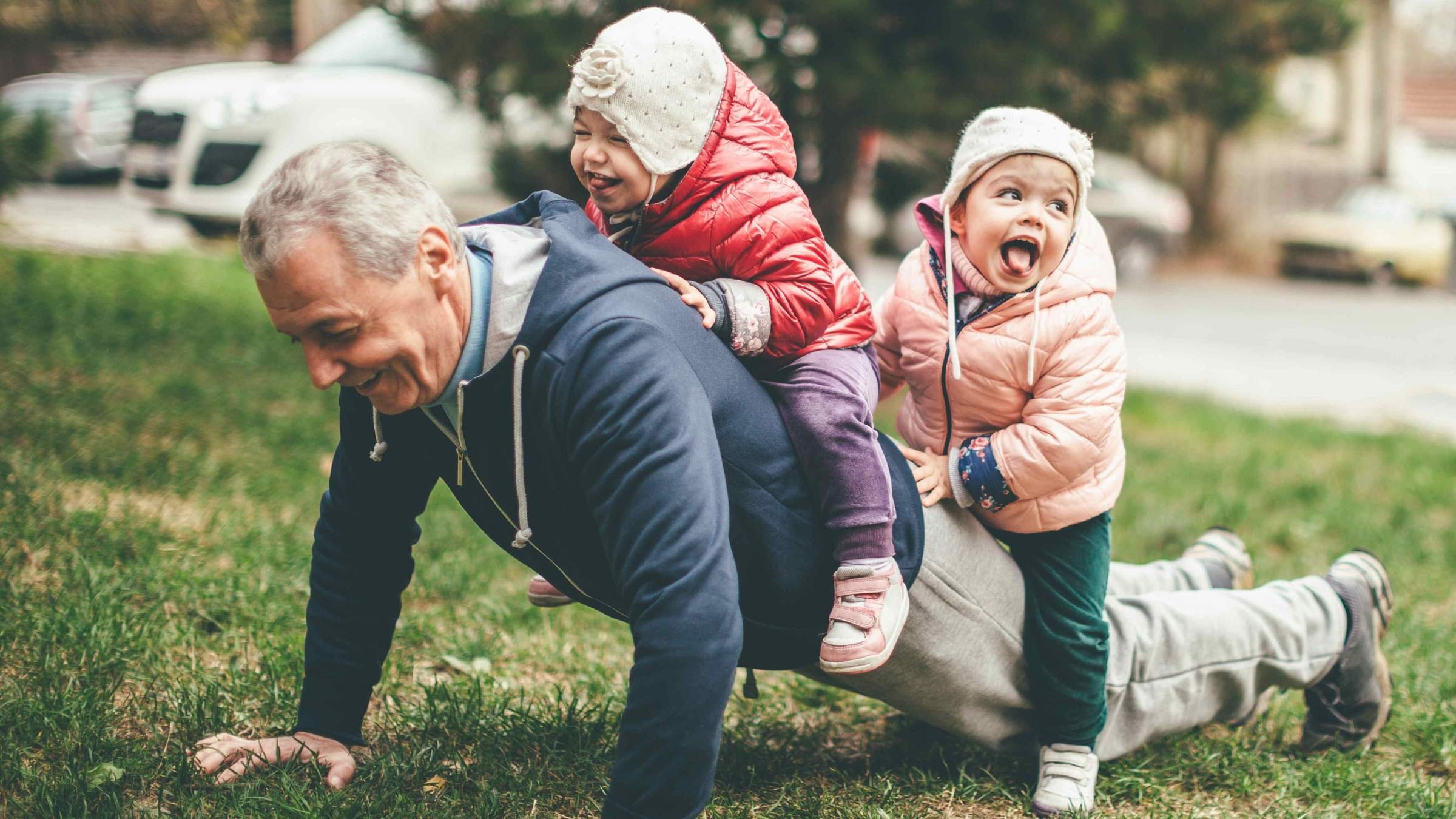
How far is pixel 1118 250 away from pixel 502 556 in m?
15.5

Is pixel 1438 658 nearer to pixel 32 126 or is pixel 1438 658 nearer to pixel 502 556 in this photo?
pixel 502 556

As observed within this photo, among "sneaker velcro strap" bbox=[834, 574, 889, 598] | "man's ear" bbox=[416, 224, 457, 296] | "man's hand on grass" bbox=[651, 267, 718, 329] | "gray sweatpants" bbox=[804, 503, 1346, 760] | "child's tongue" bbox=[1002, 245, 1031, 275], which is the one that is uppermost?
"man's ear" bbox=[416, 224, 457, 296]

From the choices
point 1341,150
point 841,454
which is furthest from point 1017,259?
point 1341,150

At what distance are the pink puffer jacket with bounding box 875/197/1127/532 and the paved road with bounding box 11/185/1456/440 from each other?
230 inches

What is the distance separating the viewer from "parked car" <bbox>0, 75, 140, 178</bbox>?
14992 mm

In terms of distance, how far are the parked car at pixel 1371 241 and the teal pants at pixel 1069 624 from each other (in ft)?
62.5

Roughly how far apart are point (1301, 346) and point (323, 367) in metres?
11.8

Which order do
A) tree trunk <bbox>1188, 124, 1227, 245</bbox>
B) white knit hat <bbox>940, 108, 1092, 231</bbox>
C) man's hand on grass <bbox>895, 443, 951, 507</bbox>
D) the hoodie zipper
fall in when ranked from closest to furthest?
1. the hoodie zipper
2. white knit hat <bbox>940, 108, 1092, 231</bbox>
3. man's hand on grass <bbox>895, 443, 951, 507</bbox>
4. tree trunk <bbox>1188, 124, 1227, 245</bbox>

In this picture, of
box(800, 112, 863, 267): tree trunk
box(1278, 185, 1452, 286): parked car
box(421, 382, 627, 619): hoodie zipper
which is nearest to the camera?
box(421, 382, 627, 619): hoodie zipper

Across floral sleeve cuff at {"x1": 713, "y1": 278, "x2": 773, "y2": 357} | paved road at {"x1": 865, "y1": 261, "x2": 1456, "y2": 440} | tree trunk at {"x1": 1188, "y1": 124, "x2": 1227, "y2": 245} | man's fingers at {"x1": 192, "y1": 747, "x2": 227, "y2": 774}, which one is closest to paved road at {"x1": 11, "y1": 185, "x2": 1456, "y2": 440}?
paved road at {"x1": 865, "y1": 261, "x2": 1456, "y2": 440}

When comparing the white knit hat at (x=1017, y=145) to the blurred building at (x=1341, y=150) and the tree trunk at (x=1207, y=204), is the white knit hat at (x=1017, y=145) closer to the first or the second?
the blurred building at (x=1341, y=150)

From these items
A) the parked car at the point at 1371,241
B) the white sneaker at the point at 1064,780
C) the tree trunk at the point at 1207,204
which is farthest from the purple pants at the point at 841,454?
the tree trunk at the point at 1207,204

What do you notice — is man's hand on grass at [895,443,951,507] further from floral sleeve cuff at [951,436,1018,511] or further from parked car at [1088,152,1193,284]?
parked car at [1088,152,1193,284]

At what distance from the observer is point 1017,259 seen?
94.3 inches
